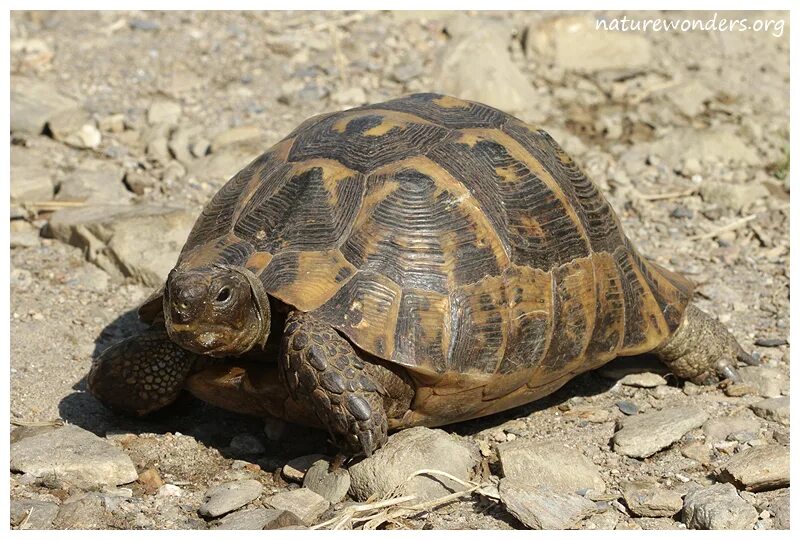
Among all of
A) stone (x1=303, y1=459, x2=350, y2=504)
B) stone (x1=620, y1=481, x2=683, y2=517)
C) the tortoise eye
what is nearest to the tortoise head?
the tortoise eye

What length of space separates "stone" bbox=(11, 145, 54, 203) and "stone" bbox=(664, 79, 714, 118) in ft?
15.2

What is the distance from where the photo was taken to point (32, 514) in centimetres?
353

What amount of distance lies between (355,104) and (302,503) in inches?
175

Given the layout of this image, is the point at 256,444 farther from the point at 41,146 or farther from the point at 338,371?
the point at 41,146

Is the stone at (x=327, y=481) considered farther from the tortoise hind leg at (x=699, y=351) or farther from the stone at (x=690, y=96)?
the stone at (x=690, y=96)

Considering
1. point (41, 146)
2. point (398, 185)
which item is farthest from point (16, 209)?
point (398, 185)

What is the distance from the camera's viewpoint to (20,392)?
4.45m

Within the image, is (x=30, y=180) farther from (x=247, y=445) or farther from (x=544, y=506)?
(x=544, y=506)

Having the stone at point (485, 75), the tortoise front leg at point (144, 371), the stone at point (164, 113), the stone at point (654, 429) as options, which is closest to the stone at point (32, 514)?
the tortoise front leg at point (144, 371)

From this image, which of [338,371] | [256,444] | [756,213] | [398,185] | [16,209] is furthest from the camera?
[756,213]

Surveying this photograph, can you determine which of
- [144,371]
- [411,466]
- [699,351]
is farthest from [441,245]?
[699,351]

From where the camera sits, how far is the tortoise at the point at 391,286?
3652 mm

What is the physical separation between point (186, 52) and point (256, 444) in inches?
186

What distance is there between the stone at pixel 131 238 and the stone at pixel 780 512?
3180 mm
